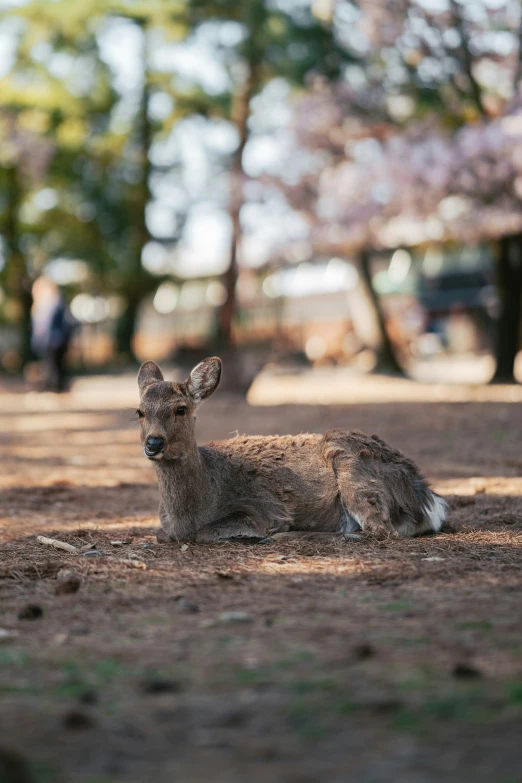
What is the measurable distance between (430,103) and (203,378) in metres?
15.9

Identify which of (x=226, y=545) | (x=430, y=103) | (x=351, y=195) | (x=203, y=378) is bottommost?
(x=226, y=545)

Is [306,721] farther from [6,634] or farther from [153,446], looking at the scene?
[153,446]

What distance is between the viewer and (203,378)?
287 inches

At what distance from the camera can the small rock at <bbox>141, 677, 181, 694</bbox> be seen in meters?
3.64

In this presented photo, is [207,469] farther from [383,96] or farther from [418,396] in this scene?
[383,96]

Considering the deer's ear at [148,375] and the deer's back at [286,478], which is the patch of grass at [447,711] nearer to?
the deer's back at [286,478]

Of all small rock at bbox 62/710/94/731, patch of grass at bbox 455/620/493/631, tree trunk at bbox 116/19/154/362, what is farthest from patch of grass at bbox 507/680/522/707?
tree trunk at bbox 116/19/154/362

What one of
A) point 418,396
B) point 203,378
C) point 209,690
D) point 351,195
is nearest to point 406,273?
point 351,195

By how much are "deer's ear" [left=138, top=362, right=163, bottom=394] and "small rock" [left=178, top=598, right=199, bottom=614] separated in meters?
2.65

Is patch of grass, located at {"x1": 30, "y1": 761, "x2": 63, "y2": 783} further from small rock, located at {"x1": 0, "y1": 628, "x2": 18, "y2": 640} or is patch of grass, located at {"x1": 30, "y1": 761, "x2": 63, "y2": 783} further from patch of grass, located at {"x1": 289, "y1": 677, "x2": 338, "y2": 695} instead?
small rock, located at {"x1": 0, "y1": 628, "x2": 18, "y2": 640}

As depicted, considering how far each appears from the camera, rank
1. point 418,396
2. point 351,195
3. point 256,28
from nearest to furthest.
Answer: point 418,396, point 351,195, point 256,28

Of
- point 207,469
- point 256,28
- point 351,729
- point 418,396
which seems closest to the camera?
point 351,729

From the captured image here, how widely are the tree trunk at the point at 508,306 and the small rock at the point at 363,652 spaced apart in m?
18.3

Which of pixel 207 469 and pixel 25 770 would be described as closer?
pixel 25 770
